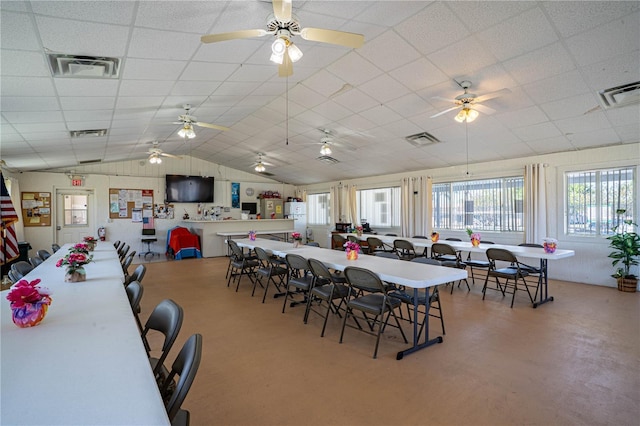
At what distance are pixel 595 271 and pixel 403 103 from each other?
451cm

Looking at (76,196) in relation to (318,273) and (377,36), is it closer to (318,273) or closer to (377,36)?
(318,273)

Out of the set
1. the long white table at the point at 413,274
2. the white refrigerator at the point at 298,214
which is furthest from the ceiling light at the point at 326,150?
the white refrigerator at the point at 298,214

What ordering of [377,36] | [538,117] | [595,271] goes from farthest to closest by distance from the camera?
[595,271] < [538,117] < [377,36]

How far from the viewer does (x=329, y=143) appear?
7145mm

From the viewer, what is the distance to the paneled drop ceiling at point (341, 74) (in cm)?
251

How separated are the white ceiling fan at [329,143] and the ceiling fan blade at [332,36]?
158 inches

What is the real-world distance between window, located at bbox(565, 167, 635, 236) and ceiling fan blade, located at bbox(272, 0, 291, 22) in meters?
6.05

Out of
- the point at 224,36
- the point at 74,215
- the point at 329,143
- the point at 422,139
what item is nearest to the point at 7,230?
the point at 74,215

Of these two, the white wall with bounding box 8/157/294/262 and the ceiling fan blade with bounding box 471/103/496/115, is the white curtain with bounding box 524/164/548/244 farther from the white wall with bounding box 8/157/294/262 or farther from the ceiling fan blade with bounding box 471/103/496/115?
the white wall with bounding box 8/157/294/262

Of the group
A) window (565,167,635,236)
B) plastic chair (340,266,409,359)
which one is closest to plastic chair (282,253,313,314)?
plastic chair (340,266,409,359)

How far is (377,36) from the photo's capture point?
337 cm

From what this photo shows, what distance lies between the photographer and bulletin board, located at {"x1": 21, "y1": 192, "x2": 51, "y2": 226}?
794cm

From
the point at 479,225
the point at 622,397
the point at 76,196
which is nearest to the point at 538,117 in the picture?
the point at 479,225

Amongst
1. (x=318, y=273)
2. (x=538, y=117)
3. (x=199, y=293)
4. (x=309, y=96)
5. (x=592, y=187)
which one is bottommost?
(x=199, y=293)
